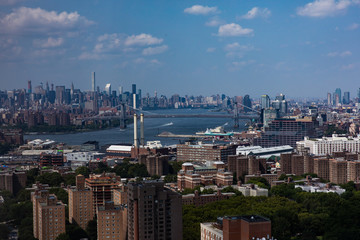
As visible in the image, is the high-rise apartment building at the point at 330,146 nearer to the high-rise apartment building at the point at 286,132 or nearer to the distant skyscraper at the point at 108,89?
the high-rise apartment building at the point at 286,132

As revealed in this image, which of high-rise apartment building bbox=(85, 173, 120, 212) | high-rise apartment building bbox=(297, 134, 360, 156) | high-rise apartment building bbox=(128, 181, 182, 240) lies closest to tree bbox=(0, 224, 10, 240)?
high-rise apartment building bbox=(85, 173, 120, 212)

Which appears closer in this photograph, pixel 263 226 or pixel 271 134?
pixel 263 226

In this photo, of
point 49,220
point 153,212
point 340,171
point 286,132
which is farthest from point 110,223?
point 286,132

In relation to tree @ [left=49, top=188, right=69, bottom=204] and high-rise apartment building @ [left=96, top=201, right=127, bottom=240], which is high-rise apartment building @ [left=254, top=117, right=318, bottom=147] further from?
high-rise apartment building @ [left=96, top=201, right=127, bottom=240]

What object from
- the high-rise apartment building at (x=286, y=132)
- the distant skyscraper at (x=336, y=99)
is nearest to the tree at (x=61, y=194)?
the high-rise apartment building at (x=286, y=132)

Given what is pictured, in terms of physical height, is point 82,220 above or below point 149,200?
below

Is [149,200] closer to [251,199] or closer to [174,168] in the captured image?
[251,199]

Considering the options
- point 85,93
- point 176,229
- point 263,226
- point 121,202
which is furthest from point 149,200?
point 85,93
